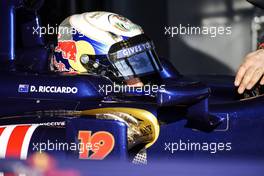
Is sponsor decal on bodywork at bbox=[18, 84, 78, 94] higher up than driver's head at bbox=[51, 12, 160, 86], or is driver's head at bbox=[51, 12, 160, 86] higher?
driver's head at bbox=[51, 12, 160, 86]

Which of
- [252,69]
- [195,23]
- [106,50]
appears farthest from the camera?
[195,23]

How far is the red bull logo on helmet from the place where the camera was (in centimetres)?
213

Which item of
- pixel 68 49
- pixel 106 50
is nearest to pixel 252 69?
pixel 106 50

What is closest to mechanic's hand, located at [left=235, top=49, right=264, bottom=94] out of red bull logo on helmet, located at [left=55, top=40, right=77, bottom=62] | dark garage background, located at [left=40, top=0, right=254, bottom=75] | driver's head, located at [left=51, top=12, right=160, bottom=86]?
driver's head, located at [left=51, top=12, right=160, bottom=86]

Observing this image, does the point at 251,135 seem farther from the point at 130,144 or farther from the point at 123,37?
the point at 123,37

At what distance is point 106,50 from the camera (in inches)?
82.5

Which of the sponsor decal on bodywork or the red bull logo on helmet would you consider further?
the red bull logo on helmet

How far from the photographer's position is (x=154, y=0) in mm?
4172

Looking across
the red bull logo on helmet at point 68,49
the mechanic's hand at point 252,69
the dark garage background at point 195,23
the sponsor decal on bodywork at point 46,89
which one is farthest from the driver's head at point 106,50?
the dark garage background at point 195,23

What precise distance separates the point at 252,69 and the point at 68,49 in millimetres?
633

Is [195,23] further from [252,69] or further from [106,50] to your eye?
[252,69]

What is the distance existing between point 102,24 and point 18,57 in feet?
Answer: 1.15

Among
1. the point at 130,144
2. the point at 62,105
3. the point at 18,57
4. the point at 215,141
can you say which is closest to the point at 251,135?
the point at 215,141

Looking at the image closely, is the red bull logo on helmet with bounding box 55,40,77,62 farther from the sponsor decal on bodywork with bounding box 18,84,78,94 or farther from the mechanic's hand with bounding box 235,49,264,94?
the mechanic's hand with bounding box 235,49,264,94
